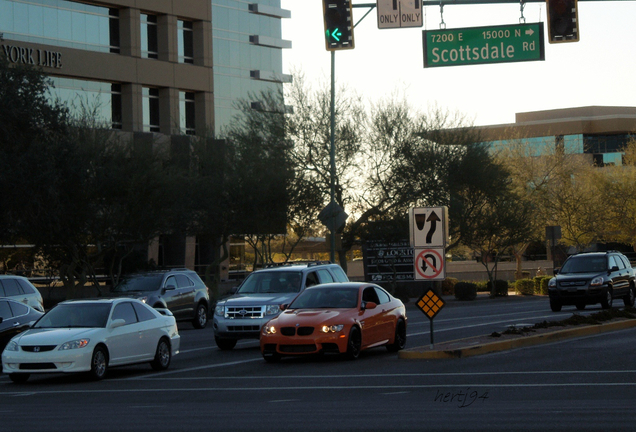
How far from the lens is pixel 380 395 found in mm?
12672

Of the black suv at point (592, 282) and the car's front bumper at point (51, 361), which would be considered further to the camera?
the black suv at point (592, 282)

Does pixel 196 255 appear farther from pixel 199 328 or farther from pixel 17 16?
pixel 199 328

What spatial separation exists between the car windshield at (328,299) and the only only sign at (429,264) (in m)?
1.41

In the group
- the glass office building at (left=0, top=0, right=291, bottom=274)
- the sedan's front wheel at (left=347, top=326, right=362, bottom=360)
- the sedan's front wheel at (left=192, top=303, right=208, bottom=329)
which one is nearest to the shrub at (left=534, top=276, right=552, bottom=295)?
the glass office building at (left=0, top=0, right=291, bottom=274)

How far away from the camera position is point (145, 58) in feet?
167

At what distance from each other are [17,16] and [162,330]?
3306cm

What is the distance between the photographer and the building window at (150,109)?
51.5m

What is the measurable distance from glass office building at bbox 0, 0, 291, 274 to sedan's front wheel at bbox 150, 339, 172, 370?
26.4 meters

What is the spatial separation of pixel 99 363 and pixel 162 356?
1.75 m

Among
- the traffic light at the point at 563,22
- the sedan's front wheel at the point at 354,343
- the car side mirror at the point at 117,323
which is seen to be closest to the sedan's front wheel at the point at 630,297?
the traffic light at the point at 563,22

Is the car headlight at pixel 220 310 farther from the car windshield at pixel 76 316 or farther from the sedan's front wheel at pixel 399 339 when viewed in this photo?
the car windshield at pixel 76 316

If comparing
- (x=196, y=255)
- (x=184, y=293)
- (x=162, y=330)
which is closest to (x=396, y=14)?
(x=162, y=330)

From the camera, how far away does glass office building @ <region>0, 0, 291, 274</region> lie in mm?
46656

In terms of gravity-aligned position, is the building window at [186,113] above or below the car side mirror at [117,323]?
above
